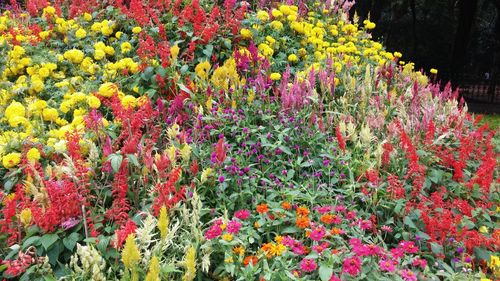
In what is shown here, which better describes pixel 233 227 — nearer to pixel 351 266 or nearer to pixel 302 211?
pixel 302 211

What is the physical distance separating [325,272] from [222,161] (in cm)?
94

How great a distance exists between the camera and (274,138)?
3449 mm

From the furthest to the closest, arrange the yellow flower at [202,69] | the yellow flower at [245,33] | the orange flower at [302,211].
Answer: the yellow flower at [245,33] → the yellow flower at [202,69] → the orange flower at [302,211]

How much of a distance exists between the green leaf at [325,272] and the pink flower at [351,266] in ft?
0.21

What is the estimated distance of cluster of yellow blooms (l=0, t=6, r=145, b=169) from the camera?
129 inches

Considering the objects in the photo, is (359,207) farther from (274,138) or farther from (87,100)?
(87,100)

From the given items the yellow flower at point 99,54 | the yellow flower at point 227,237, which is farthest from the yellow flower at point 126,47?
the yellow flower at point 227,237

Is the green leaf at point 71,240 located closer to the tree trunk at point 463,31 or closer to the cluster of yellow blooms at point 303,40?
the cluster of yellow blooms at point 303,40

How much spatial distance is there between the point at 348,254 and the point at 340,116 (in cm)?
150

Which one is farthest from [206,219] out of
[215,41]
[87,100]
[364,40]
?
[364,40]

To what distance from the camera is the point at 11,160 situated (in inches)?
116

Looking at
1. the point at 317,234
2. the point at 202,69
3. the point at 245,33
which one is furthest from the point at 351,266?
the point at 245,33

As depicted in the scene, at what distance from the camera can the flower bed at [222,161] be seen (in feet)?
7.96

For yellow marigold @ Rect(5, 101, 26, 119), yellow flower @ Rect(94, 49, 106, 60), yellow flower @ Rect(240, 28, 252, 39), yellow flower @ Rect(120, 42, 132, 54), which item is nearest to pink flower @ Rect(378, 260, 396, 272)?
yellow marigold @ Rect(5, 101, 26, 119)
